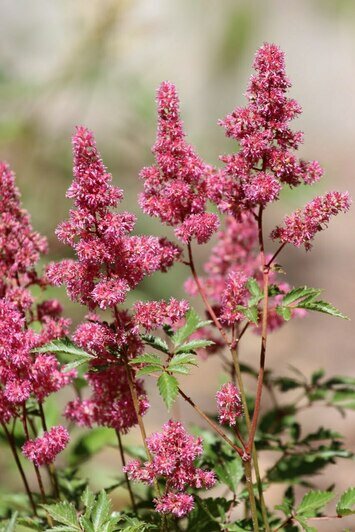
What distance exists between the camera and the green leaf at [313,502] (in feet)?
7.86

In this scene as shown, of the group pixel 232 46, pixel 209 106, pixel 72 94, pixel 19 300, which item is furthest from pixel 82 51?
pixel 19 300

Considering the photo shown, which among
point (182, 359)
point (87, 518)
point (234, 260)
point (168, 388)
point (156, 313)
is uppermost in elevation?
point (234, 260)

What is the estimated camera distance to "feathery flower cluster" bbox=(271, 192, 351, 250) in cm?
205

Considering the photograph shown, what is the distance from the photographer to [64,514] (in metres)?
2.12

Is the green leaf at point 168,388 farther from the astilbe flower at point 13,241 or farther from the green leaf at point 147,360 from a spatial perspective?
the astilbe flower at point 13,241

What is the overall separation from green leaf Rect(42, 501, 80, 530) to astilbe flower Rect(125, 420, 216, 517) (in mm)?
253

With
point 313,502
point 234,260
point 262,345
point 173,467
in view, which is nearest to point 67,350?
point 173,467

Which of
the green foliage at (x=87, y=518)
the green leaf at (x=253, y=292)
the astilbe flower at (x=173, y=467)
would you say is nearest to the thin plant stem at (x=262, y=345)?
the green leaf at (x=253, y=292)

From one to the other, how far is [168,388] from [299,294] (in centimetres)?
49

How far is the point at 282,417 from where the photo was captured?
3.31 meters

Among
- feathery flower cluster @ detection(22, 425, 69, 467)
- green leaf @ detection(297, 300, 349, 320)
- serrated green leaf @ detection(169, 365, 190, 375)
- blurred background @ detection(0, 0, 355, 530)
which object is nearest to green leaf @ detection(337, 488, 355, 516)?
green leaf @ detection(297, 300, 349, 320)

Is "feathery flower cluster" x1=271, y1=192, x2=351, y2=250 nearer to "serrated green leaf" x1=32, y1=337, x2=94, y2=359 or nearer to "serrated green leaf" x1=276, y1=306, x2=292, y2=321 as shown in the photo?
"serrated green leaf" x1=276, y1=306, x2=292, y2=321

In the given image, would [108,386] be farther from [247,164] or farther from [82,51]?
[82,51]

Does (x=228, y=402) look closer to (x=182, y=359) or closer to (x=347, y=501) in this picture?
(x=182, y=359)
